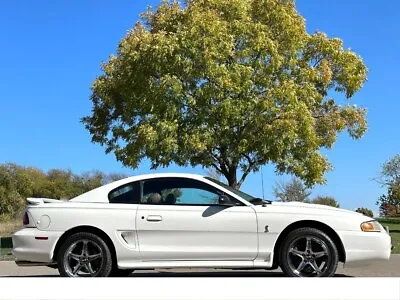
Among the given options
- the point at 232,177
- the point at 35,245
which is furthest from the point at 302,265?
the point at 232,177

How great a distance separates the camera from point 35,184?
59125 mm

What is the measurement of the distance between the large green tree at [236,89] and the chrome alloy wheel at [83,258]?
36.9 feet

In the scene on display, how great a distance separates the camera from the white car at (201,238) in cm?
707

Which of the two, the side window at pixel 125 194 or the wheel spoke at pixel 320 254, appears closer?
the wheel spoke at pixel 320 254

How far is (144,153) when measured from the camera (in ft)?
65.4

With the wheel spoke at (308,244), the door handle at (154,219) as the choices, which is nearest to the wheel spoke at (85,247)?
the door handle at (154,219)

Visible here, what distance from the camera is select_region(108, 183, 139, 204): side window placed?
294 inches

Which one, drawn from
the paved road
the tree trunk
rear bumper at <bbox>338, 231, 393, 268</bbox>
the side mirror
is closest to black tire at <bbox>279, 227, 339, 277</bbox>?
rear bumper at <bbox>338, 231, 393, 268</bbox>

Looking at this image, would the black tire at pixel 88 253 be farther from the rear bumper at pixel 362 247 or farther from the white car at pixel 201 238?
the rear bumper at pixel 362 247

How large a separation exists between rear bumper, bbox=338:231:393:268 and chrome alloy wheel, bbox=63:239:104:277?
314cm

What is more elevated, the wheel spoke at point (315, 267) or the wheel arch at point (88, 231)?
the wheel arch at point (88, 231)

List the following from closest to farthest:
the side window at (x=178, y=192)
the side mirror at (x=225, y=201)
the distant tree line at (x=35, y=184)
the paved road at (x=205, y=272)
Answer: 1. the side mirror at (x=225, y=201)
2. the side window at (x=178, y=192)
3. the paved road at (x=205, y=272)
4. the distant tree line at (x=35, y=184)

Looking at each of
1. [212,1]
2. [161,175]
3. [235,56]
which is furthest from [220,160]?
[161,175]
